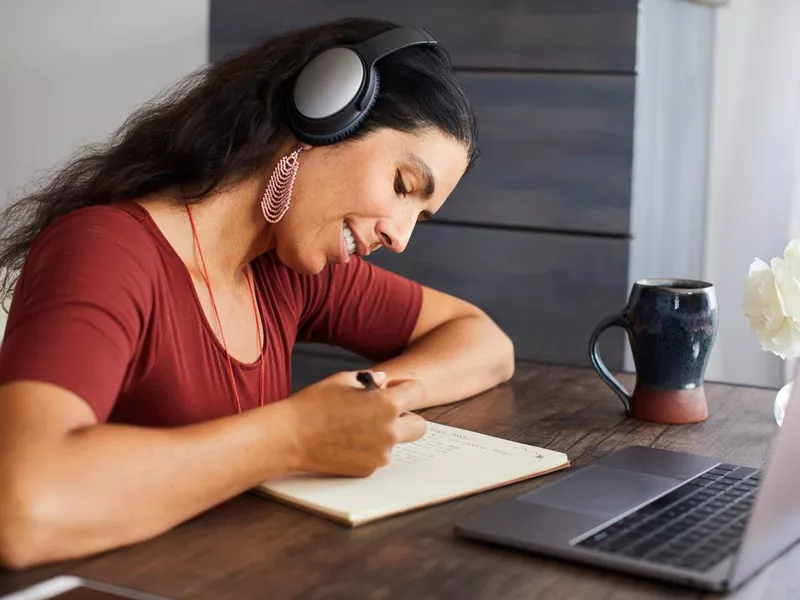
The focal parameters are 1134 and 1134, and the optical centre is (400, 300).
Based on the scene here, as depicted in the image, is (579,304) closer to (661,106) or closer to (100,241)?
(661,106)

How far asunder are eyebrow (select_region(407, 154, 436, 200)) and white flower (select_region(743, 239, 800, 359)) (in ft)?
1.39

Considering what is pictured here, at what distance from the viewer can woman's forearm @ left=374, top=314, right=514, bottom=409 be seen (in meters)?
1.54

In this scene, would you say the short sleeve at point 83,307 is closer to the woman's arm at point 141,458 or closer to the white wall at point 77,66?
the woman's arm at point 141,458

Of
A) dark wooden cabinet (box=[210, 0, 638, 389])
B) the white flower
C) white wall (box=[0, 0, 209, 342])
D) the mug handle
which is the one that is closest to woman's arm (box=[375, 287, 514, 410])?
the mug handle

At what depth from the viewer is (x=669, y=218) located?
2.65 metres

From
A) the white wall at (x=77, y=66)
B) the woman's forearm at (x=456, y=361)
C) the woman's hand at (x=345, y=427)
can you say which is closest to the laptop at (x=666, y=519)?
the woman's hand at (x=345, y=427)

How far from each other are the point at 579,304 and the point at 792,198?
2.06 feet

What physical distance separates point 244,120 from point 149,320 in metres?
0.28

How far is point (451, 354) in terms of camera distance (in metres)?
1.62

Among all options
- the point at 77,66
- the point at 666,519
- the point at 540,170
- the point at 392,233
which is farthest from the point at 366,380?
the point at 77,66

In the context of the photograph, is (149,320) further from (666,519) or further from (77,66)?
(77,66)

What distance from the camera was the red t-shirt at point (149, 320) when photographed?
1064mm

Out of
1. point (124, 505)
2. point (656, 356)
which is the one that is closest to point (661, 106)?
point (656, 356)

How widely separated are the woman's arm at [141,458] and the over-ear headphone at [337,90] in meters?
0.32
